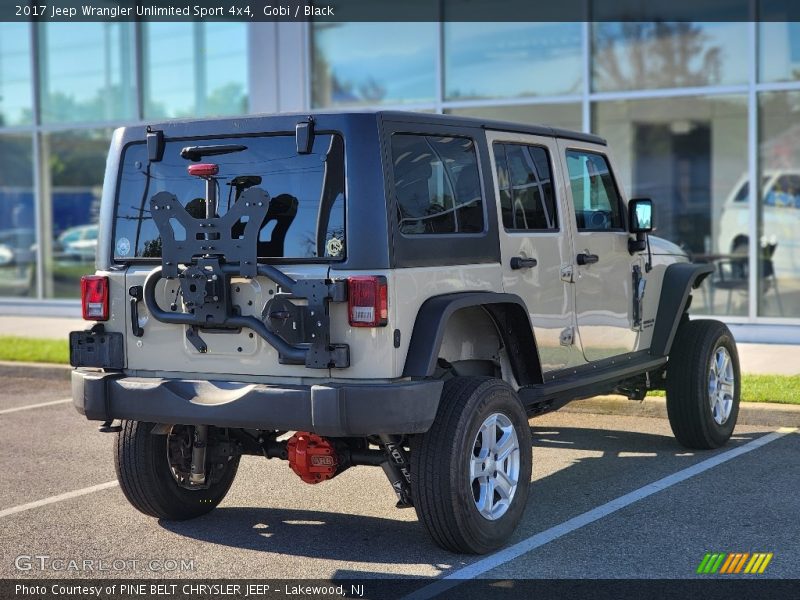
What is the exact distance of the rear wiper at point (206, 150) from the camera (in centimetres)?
546

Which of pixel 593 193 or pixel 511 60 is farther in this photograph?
pixel 511 60

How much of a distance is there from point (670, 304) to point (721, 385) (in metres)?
0.74

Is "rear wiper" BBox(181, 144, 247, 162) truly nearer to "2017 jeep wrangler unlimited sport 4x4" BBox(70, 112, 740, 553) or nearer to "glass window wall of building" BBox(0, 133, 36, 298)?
"2017 jeep wrangler unlimited sport 4x4" BBox(70, 112, 740, 553)

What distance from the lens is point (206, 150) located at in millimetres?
5520

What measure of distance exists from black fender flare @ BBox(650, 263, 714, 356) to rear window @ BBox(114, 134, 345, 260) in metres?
3.09

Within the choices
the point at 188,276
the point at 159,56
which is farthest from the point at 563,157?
the point at 159,56

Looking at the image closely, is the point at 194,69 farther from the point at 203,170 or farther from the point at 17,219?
the point at 203,170

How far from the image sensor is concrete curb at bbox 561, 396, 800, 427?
8.56 m

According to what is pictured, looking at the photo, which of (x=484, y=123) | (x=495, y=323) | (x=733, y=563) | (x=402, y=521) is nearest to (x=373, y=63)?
(x=484, y=123)

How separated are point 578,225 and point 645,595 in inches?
99.6

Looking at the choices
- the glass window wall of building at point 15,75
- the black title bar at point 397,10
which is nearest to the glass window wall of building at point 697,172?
the black title bar at point 397,10

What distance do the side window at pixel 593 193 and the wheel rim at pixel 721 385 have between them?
1273mm

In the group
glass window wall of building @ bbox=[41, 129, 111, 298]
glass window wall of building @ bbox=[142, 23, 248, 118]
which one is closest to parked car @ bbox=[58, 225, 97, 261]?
glass window wall of building @ bbox=[41, 129, 111, 298]

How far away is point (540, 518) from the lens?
6035 millimetres
